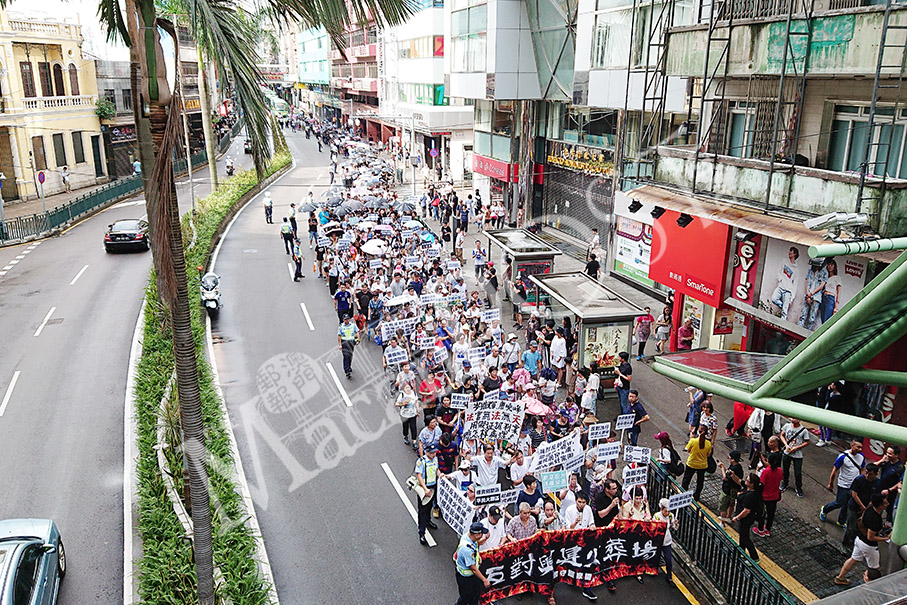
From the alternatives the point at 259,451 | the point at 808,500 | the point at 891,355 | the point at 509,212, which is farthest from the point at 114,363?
the point at 509,212

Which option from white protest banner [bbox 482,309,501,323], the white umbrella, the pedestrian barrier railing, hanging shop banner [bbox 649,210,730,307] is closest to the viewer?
the pedestrian barrier railing

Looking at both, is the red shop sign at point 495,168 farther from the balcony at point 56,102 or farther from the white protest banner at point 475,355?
the balcony at point 56,102

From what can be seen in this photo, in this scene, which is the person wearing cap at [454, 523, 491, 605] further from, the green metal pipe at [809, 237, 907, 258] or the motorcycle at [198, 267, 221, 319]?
the motorcycle at [198, 267, 221, 319]

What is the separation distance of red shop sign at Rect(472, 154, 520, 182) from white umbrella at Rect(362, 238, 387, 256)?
11.9 metres

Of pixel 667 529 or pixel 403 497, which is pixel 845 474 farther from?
pixel 403 497

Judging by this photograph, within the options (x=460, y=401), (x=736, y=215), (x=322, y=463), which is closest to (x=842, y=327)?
(x=460, y=401)

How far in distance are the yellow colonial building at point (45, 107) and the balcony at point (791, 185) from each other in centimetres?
3676

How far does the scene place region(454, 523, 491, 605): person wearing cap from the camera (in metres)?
9.20

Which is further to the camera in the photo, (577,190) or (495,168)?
(495,168)

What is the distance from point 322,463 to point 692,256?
10.8 meters

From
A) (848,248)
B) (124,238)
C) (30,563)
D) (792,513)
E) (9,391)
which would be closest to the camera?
(848,248)

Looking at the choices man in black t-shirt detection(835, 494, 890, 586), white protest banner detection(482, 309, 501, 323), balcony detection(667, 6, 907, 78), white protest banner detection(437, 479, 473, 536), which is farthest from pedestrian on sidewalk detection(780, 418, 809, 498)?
white protest banner detection(482, 309, 501, 323)

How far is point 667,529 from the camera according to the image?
10227 mm

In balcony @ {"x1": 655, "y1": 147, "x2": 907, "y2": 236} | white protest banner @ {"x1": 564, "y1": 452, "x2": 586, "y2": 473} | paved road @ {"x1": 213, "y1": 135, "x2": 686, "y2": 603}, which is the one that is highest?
balcony @ {"x1": 655, "y1": 147, "x2": 907, "y2": 236}
